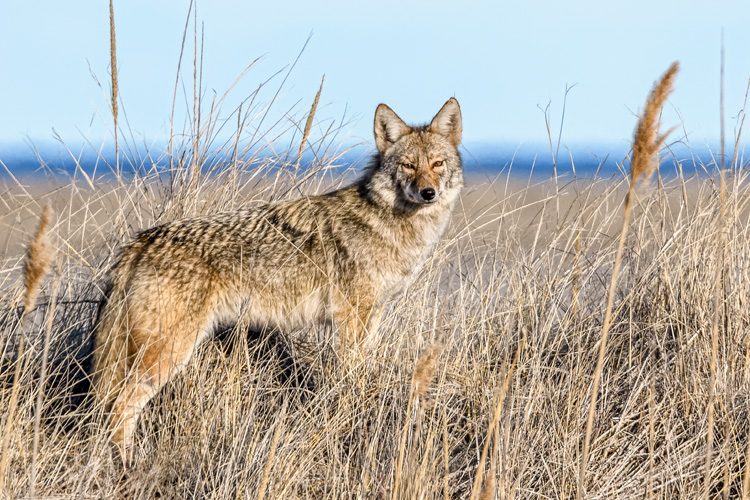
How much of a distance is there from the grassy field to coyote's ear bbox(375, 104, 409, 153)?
67 cm

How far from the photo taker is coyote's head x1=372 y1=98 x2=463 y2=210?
477 cm

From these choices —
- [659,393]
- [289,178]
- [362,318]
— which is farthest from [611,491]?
[289,178]

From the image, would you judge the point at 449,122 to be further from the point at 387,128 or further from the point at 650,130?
the point at 650,130

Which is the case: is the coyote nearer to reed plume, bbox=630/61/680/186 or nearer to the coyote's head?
the coyote's head

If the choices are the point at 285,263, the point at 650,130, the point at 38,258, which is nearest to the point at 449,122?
the point at 285,263

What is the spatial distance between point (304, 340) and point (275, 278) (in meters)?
0.63

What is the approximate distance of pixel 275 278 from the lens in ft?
14.7

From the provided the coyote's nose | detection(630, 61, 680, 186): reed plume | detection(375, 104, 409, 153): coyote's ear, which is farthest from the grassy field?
detection(375, 104, 409, 153): coyote's ear

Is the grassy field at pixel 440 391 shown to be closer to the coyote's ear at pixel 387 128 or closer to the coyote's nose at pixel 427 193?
the coyote's nose at pixel 427 193

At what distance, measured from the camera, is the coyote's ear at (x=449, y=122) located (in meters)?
5.02

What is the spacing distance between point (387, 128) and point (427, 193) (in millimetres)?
674

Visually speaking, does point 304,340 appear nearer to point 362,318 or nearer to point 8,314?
point 362,318

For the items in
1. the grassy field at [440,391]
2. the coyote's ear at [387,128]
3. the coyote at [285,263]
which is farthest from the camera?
the coyote's ear at [387,128]

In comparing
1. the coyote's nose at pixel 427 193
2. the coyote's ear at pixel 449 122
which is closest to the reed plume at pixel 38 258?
the coyote's nose at pixel 427 193
